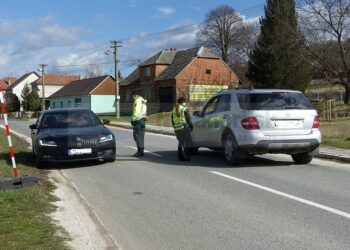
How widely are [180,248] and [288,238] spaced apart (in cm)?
122

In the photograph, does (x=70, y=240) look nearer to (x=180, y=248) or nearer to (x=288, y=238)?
(x=180, y=248)

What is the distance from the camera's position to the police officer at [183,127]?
42.7 ft

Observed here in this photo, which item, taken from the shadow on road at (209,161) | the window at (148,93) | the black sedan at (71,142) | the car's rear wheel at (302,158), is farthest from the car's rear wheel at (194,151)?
the window at (148,93)

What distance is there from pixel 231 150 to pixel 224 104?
4.11 feet

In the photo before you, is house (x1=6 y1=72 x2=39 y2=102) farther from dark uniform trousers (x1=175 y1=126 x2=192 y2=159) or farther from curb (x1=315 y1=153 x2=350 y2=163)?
curb (x1=315 y1=153 x2=350 y2=163)

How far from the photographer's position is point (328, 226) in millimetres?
6281

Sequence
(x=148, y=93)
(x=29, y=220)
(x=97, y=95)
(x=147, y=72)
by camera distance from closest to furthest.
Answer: (x=29, y=220)
(x=147, y=72)
(x=148, y=93)
(x=97, y=95)

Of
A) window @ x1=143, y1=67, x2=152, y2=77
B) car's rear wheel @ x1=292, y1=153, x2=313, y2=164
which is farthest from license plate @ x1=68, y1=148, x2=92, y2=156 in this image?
window @ x1=143, y1=67, x2=152, y2=77

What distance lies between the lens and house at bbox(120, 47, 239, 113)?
56219mm

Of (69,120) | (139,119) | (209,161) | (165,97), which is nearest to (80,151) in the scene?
(69,120)

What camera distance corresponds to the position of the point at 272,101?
11.3 meters

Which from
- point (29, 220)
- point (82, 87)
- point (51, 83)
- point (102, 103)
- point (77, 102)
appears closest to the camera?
point (29, 220)

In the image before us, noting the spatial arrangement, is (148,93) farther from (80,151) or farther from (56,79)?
(56,79)

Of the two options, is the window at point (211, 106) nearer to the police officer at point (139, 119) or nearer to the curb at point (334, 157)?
the police officer at point (139, 119)
